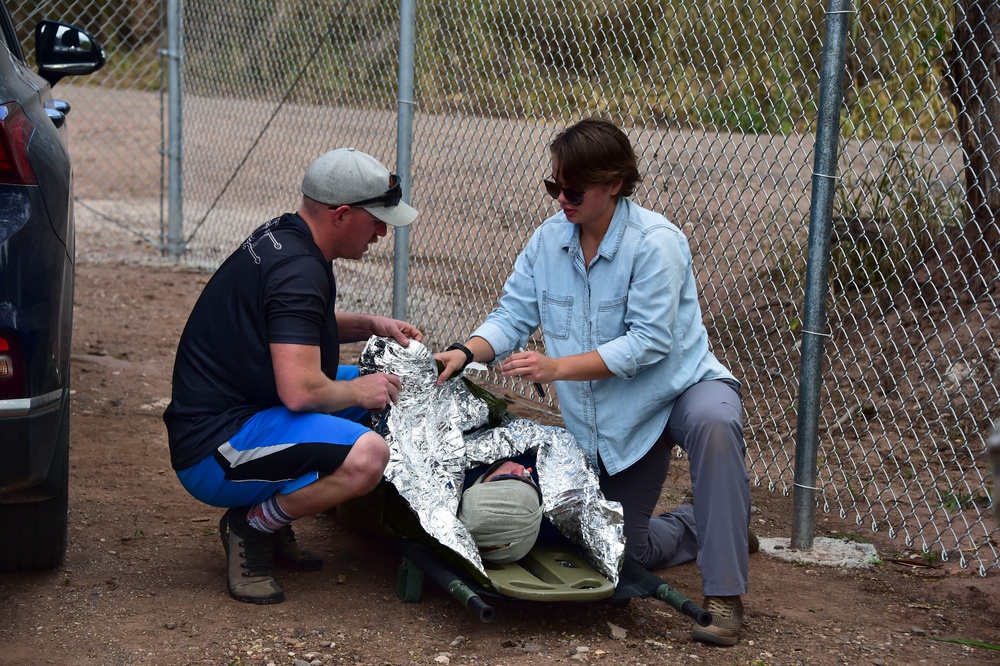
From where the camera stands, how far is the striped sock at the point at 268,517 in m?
3.11

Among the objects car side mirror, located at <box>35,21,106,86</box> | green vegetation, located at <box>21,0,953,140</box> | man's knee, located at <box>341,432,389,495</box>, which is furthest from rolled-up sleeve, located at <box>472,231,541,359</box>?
car side mirror, located at <box>35,21,106,86</box>

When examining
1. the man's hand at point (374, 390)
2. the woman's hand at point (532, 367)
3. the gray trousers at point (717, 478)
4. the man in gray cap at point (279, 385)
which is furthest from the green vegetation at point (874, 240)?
the man in gray cap at point (279, 385)

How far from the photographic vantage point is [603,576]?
3.11 meters

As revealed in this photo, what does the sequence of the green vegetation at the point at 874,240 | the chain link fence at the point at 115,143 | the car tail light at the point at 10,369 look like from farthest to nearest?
the chain link fence at the point at 115,143 < the green vegetation at the point at 874,240 < the car tail light at the point at 10,369

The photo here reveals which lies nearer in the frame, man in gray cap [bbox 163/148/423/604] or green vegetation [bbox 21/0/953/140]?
man in gray cap [bbox 163/148/423/604]

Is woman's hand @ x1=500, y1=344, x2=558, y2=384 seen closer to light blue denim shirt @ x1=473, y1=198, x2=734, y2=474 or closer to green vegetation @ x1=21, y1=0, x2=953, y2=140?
light blue denim shirt @ x1=473, y1=198, x2=734, y2=474

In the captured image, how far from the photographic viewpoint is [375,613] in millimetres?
3166

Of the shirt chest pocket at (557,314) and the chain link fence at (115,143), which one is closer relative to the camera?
the shirt chest pocket at (557,314)

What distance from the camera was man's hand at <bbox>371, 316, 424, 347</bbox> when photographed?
349 centimetres

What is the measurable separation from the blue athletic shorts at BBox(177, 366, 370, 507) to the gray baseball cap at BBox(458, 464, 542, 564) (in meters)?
0.40

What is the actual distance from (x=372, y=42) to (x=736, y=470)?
3.97 m

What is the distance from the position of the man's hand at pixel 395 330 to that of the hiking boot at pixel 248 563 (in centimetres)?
74

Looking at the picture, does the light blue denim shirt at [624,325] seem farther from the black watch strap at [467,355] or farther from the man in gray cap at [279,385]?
the man in gray cap at [279,385]

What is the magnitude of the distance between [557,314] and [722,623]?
1.10m
